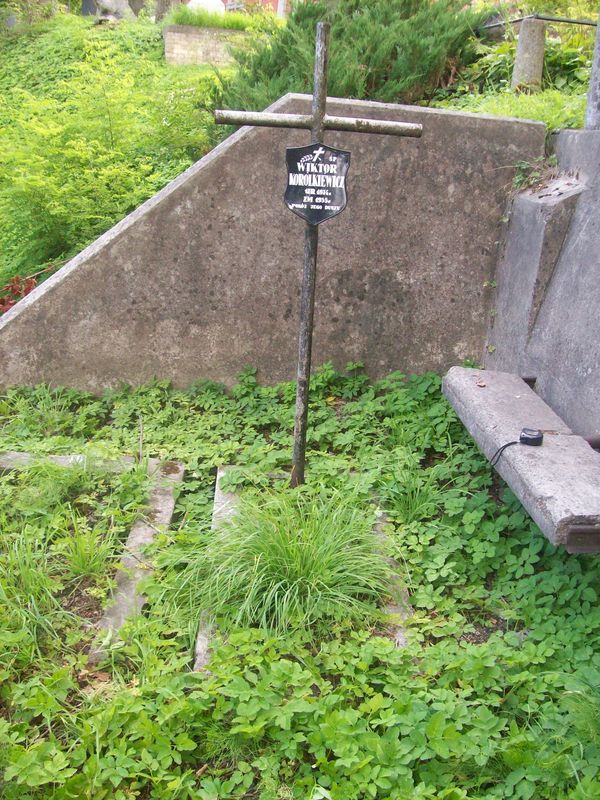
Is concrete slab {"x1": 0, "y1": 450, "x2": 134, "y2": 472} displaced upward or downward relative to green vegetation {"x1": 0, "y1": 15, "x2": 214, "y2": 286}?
downward

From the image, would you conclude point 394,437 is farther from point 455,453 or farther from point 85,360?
point 85,360

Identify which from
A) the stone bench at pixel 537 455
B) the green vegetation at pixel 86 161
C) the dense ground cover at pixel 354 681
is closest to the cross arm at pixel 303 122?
the stone bench at pixel 537 455

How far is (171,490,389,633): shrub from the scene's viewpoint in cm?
295

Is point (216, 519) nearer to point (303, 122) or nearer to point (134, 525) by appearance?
point (134, 525)

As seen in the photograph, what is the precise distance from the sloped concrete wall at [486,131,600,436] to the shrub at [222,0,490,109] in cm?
206

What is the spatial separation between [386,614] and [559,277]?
2.29m

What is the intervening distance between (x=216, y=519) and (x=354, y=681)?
1.15 m

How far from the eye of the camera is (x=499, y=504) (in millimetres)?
3797

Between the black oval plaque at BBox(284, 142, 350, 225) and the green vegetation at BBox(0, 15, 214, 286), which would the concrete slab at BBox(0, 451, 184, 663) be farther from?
the green vegetation at BBox(0, 15, 214, 286)

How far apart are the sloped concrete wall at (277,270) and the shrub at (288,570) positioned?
1964mm

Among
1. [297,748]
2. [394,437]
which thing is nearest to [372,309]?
[394,437]

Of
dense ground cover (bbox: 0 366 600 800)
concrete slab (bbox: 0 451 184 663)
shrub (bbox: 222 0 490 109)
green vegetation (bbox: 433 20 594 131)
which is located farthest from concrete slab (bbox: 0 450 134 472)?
shrub (bbox: 222 0 490 109)

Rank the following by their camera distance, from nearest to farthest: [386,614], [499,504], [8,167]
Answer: [386,614], [499,504], [8,167]

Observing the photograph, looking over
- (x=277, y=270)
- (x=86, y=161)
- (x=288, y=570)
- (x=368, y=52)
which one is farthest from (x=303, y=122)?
(x=86, y=161)
